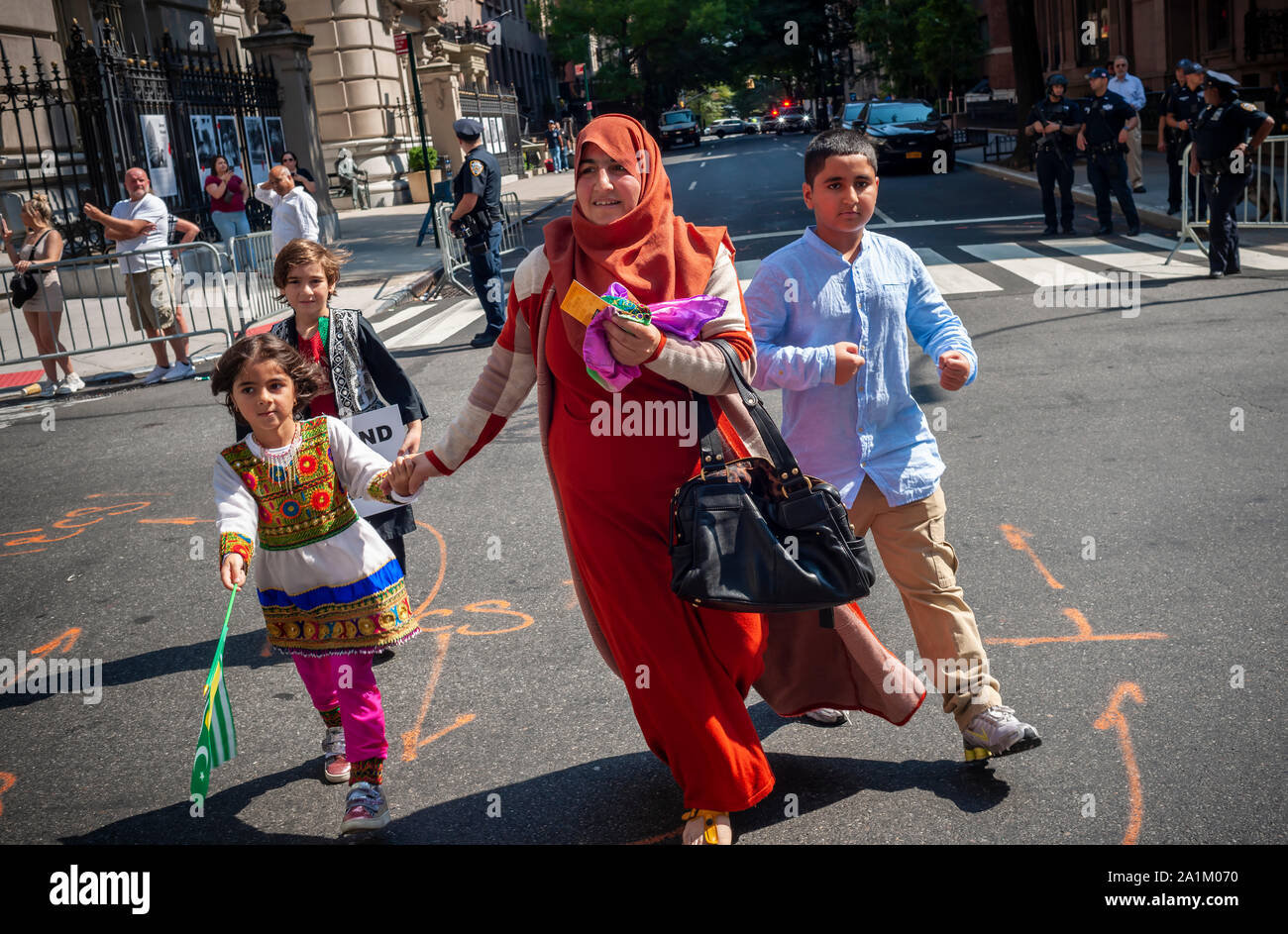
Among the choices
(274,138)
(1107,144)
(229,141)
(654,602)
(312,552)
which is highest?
(274,138)

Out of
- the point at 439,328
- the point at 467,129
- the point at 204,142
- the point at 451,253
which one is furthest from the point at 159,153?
the point at 467,129

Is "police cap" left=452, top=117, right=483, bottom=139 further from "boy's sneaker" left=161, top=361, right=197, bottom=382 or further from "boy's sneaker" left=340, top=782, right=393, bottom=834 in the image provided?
"boy's sneaker" left=340, top=782, right=393, bottom=834

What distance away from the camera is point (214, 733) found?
327 centimetres

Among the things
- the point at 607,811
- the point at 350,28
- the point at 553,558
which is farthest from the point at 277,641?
the point at 350,28

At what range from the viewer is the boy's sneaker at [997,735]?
3453mm

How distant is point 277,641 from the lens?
12.1 feet

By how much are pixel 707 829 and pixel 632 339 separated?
1350 millimetres

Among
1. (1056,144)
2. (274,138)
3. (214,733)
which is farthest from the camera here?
(274,138)

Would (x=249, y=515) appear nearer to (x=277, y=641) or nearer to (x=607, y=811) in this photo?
(x=277, y=641)

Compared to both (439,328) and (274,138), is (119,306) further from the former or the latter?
(274,138)

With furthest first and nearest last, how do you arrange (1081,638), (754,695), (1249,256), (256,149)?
(256,149) → (1249,256) → (1081,638) → (754,695)

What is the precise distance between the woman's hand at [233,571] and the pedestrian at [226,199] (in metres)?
15.7

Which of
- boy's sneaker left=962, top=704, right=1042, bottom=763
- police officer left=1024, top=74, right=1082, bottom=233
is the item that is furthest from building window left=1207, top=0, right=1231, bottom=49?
boy's sneaker left=962, top=704, right=1042, bottom=763

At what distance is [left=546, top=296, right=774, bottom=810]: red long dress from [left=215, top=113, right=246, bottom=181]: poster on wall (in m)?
19.1
